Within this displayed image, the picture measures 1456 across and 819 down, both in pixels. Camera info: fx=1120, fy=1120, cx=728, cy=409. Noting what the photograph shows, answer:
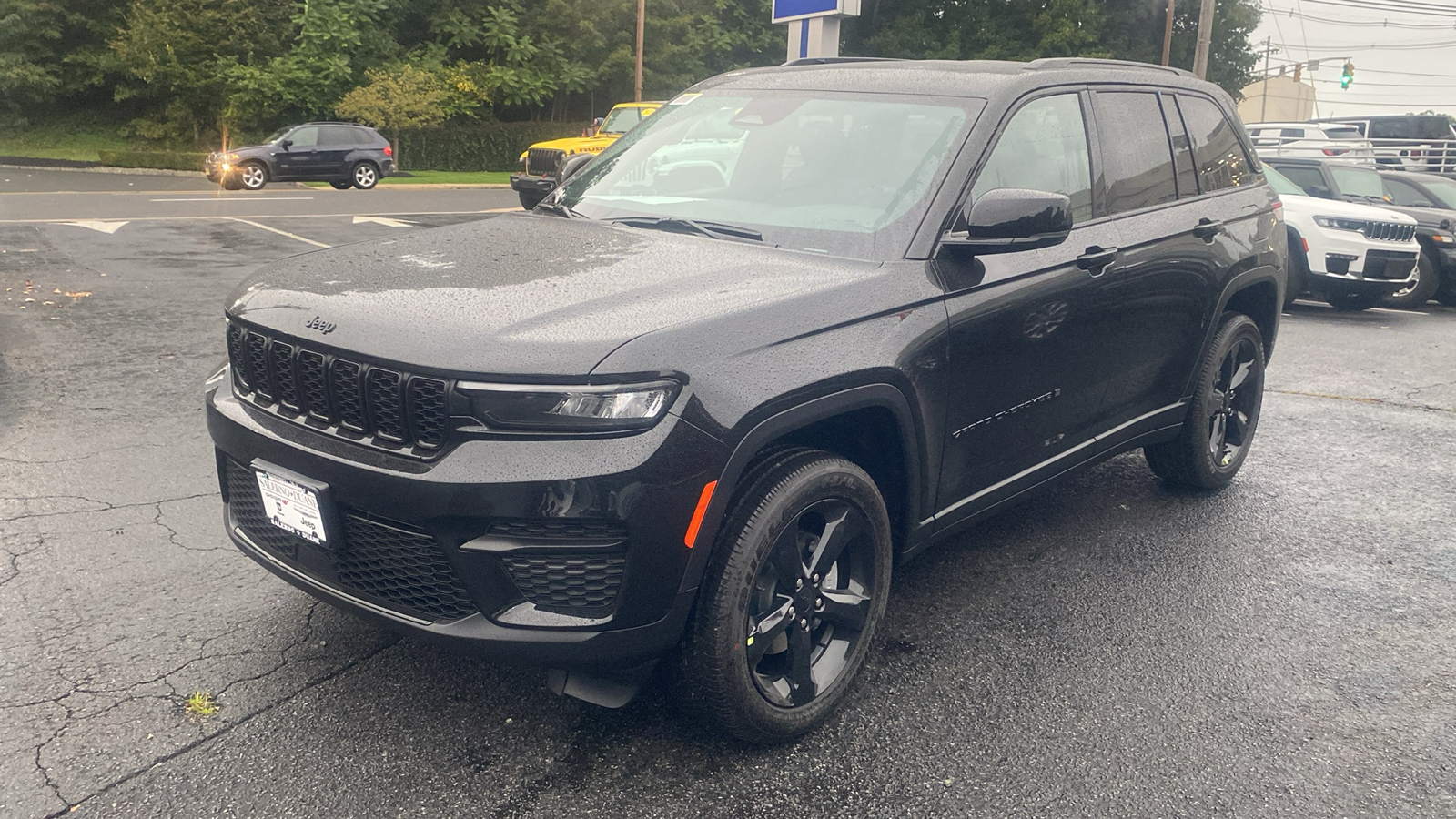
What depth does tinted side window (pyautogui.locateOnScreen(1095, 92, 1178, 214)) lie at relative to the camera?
421cm

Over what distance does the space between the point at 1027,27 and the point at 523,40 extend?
22447mm

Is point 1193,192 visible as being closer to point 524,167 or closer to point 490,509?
point 490,509

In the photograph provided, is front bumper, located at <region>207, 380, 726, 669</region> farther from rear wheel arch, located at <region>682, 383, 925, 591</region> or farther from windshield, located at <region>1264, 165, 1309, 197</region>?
windshield, located at <region>1264, 165, 1309, 197</region>

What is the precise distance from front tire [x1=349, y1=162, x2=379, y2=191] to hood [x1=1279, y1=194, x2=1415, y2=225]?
809 inches

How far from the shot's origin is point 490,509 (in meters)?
2.53

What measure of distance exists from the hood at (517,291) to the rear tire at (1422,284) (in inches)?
494

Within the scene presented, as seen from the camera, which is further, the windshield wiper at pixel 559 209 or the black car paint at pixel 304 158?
the black car paint at pixel 304 158

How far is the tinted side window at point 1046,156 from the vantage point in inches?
145

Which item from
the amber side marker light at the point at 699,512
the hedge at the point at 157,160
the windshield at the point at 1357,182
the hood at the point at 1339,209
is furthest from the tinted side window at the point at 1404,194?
the hedge at the point at 157,160

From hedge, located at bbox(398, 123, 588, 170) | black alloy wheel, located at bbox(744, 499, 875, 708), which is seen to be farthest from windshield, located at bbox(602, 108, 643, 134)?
black alloy wheel, located at bbox(744, 499, 875, 708)

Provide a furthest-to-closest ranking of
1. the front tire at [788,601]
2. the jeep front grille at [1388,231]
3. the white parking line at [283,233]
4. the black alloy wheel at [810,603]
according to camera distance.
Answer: the white parking line at [283,233], the jeep front grille at [1388,231], the black alloy wheel at [810,603], the front tire at [788,601]

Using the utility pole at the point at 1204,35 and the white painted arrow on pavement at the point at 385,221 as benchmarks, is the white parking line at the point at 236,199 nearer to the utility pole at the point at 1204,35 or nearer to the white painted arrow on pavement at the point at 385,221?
the white painted arrow on pavement at the point at 385,221

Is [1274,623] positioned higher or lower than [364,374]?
lower

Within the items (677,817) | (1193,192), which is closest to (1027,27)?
(1193,192)
